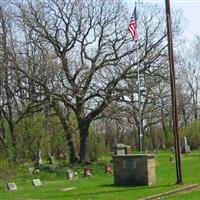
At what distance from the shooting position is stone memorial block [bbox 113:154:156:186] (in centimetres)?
2017

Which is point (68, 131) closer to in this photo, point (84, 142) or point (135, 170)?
point (84, 142)

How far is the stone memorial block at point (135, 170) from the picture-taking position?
2017 cm

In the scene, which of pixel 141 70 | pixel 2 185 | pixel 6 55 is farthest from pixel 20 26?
pixel 2 185

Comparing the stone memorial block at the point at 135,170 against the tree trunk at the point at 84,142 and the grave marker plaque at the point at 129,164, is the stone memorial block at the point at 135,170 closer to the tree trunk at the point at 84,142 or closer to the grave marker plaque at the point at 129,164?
the grave marker plaque at the point at 129,164

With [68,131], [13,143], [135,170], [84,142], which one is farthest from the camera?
[84,142]

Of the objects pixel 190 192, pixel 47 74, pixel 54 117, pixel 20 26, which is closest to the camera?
pixel 190 192

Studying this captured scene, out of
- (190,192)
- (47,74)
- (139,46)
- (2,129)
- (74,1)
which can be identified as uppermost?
(74,1)

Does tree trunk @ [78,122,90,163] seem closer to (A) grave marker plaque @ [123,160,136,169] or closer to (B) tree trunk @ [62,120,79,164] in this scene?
(B) tree trunk @ [62,120,79,164]

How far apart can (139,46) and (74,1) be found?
5.31m

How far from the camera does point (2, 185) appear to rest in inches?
905

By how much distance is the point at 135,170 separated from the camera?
2044 cm

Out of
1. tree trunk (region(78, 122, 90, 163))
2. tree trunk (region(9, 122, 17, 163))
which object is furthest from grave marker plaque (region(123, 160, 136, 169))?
tree trunk (region(78, 122, 90, 163))

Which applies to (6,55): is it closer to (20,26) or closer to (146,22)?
(20,26)

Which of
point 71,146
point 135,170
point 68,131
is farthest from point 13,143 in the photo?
point 135,170
